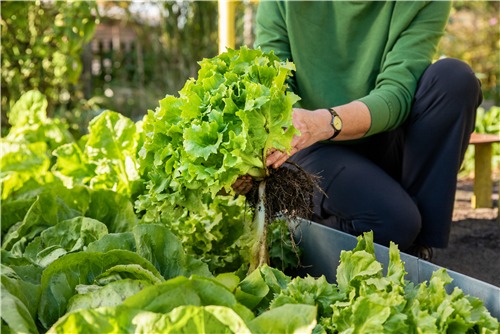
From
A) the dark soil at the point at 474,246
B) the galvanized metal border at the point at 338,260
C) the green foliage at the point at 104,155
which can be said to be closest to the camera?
the galvanized metal border at the point at 338,260

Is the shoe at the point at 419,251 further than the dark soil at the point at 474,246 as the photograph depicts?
No

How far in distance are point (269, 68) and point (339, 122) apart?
20.1 inches

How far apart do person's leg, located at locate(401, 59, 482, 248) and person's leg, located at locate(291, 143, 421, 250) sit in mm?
147

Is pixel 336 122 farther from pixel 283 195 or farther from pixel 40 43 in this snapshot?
pixel 40 43

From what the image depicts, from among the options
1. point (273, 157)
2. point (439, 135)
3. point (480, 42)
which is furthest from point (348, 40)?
point (480, 42)

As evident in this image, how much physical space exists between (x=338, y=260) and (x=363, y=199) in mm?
347

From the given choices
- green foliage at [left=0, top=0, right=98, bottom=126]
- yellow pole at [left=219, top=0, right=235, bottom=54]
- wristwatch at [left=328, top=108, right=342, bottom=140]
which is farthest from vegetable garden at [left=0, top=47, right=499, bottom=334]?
green foliage at [left=0, top=0, right=98, bottom=126]

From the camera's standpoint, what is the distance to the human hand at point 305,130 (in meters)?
1.61

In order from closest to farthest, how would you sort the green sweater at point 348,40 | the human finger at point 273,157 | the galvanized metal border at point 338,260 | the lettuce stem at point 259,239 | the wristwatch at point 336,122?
the galvanized metal border at point 338,260, the human finger at point 273,157, the lettuce stem at point 259,239, the wristwatch at point 336,122, the green sweater at point 348,40

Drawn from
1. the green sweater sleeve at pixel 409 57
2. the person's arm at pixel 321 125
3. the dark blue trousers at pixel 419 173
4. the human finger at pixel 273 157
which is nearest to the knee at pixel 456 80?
the dark blue trousers at pixel 419 173

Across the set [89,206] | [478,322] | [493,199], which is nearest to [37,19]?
[89,206]

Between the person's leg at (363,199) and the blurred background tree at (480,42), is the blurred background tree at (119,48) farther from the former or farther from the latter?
the person's leg at (363,199)

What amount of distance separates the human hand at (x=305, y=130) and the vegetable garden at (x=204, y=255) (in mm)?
60

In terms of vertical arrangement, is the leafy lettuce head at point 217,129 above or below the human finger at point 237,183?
above
